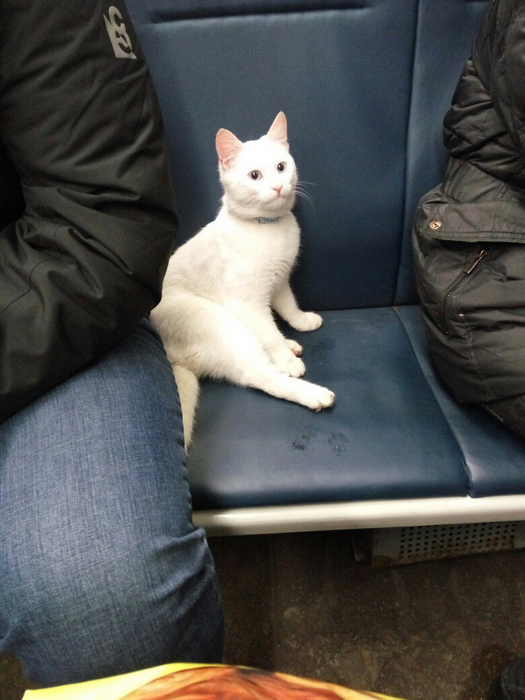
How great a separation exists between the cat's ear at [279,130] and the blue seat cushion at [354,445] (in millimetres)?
526

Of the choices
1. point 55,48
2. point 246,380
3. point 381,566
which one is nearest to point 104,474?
point 246,380

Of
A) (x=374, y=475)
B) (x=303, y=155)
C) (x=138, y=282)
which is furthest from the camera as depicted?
(x=303, y=155)

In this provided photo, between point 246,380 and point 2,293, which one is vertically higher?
point 2,293

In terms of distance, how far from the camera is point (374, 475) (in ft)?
2.70

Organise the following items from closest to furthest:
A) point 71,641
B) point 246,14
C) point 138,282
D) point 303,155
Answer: point 71,641 → point 138,282 → point 246,14 → point 303,155

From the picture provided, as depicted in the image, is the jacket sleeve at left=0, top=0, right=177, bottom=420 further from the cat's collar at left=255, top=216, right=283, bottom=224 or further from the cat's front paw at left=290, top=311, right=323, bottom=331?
the cat's front paw at left=290, top=311, right=323, bottom=331

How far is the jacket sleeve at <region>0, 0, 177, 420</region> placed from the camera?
61 cm

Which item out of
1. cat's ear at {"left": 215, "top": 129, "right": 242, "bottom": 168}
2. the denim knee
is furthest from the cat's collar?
the denim knee

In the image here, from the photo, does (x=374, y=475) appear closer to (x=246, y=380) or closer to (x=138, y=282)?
(x=246, y=380)

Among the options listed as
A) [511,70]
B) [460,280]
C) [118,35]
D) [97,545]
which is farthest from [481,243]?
[97,545]

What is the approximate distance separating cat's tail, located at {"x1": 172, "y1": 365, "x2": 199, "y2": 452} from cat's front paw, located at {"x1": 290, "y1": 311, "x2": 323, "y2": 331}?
320mm

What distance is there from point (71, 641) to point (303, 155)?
103 centimetres

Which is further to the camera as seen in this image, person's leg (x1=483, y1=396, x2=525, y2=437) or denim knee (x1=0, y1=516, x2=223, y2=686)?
person's leg (x1=483, y1=396, x2=525, y2=437)

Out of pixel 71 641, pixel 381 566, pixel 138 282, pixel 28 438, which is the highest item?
pixel 138 282
